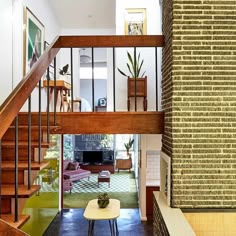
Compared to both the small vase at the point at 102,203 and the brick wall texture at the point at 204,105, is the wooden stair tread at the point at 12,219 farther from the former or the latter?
the small vase at the point at 102,203

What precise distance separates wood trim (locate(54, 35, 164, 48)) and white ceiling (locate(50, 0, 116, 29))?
4.75 m

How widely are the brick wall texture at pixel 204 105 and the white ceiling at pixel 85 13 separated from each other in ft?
17.5

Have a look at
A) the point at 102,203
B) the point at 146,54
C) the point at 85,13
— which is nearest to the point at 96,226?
the point at 102,203

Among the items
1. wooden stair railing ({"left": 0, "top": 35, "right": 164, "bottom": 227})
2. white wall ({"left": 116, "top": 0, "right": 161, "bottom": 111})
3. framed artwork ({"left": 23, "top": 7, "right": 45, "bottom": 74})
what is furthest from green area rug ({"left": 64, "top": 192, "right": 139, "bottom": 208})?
wooden stair railing ({"left": 0, "top": 35, "right": 164, "bottom": 227})

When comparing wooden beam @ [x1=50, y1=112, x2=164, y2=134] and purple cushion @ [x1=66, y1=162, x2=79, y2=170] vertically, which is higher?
wooden beam @ [x1=50, y1=112, x2=164, y2=134]

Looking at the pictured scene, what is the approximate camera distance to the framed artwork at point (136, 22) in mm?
5934

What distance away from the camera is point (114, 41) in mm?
3498

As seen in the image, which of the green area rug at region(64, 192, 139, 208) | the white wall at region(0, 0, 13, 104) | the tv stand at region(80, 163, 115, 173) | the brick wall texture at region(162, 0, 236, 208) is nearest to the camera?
the brick wall texture at region(162, 0, 236, 208)

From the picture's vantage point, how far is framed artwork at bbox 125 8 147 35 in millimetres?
5934

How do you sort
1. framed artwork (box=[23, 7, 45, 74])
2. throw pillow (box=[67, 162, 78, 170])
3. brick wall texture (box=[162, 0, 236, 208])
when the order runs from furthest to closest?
1. throw pillow (box=[67, 162, 78, 170])
2. framed artwork (box=[23, 7, 45, 74])
3. brick wall texture (box=[162, 0, 236, 208])

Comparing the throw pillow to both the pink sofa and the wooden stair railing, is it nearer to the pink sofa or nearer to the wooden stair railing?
the pink sofa

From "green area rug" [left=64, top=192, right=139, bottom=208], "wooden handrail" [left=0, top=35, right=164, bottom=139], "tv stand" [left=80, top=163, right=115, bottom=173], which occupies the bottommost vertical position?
"green area rug" [left=64, top=192, right=139, bottom=208]

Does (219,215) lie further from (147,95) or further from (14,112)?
(147,95)

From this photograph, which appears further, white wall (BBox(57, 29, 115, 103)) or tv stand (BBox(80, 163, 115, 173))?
tv stand (BBox(80, 163, 115, 173))
